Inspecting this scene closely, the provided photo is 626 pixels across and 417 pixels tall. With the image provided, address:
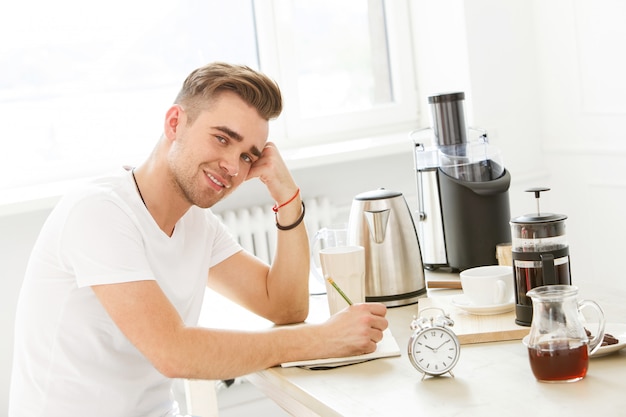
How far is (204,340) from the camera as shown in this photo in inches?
60.1

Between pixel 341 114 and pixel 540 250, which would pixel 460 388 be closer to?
pixel 540 250

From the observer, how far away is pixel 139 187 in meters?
1.76

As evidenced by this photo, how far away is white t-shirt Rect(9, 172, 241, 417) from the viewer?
1.56 m

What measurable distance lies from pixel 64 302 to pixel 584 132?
7.78 ft

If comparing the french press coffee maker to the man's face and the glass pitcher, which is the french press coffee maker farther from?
the man's face

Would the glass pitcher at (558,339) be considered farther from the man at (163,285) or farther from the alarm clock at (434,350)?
the man at (163,285)

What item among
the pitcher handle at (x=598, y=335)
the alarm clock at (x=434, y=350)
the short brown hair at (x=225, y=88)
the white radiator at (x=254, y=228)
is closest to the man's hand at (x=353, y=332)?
the alarm clock at (x=434, y=350)

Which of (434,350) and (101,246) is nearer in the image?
(434,350)

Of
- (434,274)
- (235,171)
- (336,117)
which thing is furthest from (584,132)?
(235,171)

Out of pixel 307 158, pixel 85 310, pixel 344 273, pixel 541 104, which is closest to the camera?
pixel 85 310

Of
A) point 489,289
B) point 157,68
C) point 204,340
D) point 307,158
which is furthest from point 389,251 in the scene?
point 157,68

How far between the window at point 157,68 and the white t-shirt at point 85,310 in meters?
1.49

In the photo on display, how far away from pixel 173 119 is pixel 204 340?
507 millimetres

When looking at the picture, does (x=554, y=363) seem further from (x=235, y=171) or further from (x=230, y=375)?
(x=235, y=171)
